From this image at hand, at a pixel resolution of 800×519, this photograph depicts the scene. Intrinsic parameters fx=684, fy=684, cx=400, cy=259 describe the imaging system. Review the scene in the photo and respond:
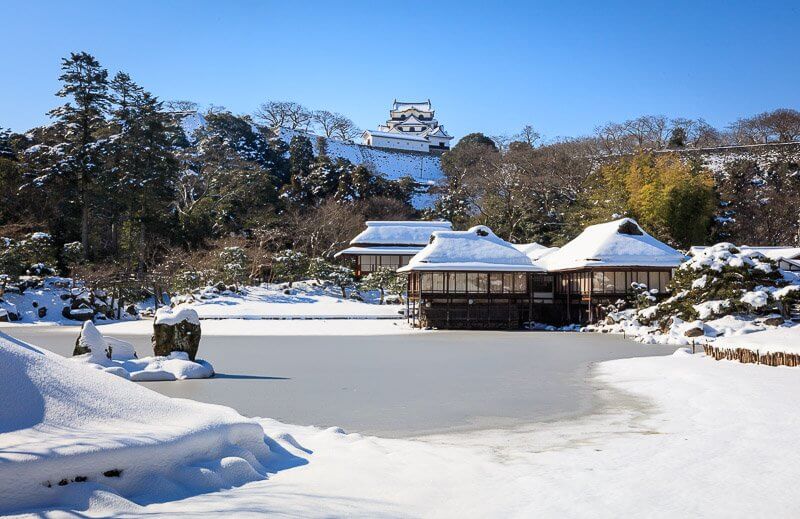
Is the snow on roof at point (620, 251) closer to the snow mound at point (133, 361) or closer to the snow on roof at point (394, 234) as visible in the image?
the snow on roof at point (394, 234)

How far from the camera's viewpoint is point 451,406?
378 inches

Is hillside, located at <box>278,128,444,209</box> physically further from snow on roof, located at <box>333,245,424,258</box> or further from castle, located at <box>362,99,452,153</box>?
snow on roof, located at <box>333,245,424,258</box>

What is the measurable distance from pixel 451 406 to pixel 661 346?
1277cm

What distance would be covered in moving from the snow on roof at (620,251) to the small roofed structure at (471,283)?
7.46 ft

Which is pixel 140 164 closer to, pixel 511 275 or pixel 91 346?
pixel 511 275

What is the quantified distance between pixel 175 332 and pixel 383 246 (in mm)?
33866

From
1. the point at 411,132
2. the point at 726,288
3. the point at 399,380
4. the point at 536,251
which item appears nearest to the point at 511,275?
the point at 536,251

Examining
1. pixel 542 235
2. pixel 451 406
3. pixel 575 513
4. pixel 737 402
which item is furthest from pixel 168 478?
pixel 542 235

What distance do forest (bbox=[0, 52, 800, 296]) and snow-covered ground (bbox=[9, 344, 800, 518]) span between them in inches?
1125

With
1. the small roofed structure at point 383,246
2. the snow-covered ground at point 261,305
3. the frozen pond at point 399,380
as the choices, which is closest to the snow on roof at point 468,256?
the snow-covered ground at point 261,305

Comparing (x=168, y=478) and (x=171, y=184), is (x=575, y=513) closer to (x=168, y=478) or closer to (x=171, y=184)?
(x=168, y=478)

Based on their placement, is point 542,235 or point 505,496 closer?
point 505,496

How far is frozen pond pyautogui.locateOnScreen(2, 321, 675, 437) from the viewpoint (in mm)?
8836

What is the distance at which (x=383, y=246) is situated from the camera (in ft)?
154
